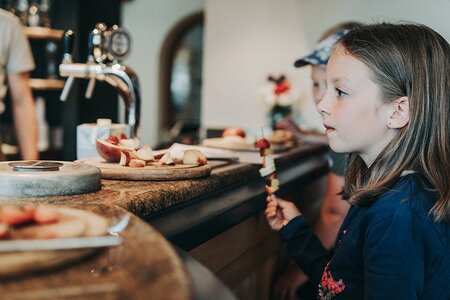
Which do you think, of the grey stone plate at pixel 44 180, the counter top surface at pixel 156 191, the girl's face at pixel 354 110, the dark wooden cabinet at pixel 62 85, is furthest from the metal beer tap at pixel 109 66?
the dark wooden cabinet at pixel 62 85

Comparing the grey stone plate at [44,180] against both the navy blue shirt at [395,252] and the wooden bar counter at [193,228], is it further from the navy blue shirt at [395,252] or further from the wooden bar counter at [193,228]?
the navy blue shirt at [395,252]

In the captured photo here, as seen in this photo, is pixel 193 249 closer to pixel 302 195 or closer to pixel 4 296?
pixel 4 296

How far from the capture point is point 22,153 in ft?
9.35

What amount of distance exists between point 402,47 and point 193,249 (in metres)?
0.75

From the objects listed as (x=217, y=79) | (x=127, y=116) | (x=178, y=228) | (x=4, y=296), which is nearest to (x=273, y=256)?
(x=127, y=116)

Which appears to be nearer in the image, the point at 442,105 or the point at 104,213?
the point at 104,213

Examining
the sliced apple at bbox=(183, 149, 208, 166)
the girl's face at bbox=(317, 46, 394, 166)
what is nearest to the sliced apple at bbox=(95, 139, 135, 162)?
the sliced apple at bbox=(183, 149, 208, 166)

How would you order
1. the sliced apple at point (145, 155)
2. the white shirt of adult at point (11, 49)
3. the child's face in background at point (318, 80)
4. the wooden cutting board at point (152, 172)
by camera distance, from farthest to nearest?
the white shirt of adult at point (11, 49)
the child's face in background at point (318, 80)
the sliced apple at point (145, 155)
the wooden cutting board at point (152, 172)

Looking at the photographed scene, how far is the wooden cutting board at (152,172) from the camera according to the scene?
141 cm

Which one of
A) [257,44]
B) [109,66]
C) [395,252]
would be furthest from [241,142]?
[257,44]

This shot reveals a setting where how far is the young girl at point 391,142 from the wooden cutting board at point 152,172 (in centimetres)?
39

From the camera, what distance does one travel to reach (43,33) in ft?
13.9

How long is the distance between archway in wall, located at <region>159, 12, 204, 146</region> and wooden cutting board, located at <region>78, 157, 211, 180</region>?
593 cm

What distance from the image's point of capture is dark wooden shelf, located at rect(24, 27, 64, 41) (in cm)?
423
